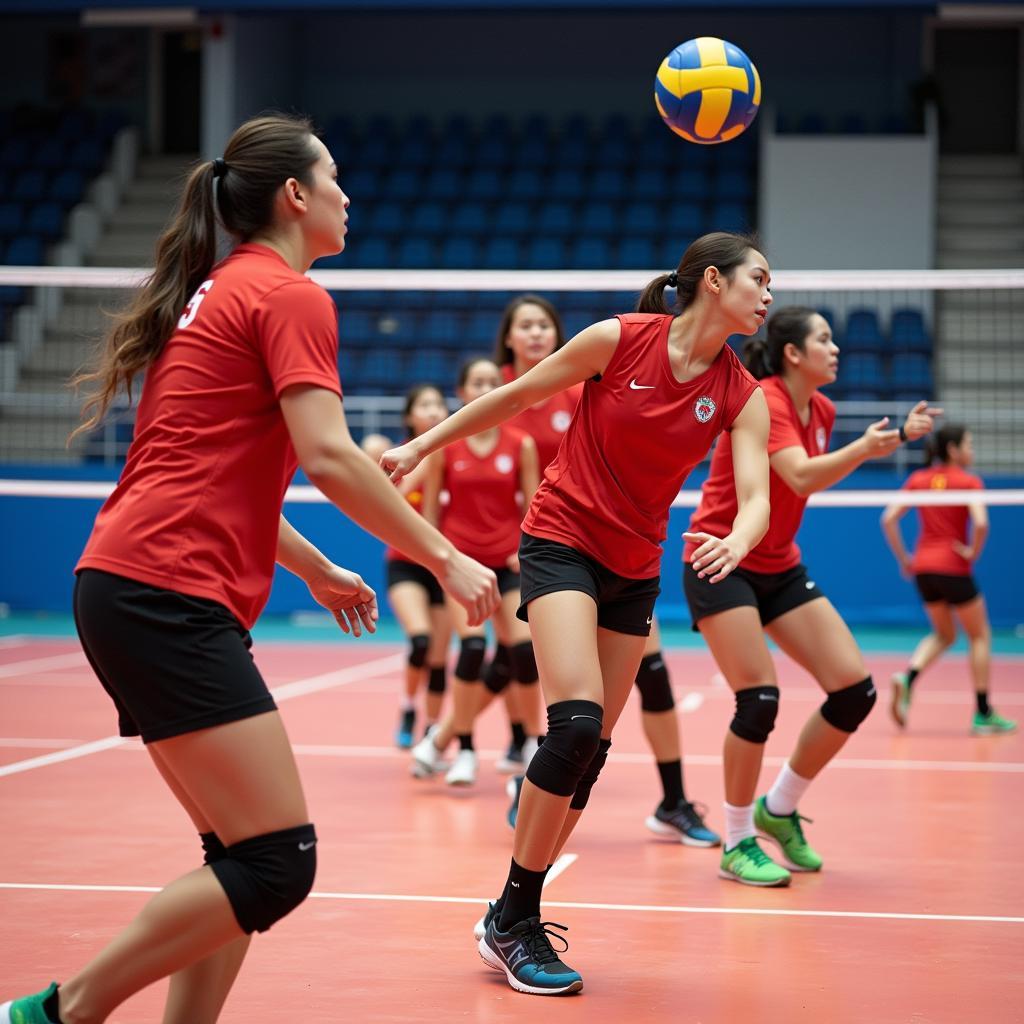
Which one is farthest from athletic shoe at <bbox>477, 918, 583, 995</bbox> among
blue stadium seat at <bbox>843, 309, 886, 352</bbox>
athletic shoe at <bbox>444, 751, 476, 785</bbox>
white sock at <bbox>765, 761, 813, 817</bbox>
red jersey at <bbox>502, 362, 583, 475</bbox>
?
blue stadium seat at <bbox>843, 309, 886, 352</bbox>

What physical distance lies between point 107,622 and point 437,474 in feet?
14.7

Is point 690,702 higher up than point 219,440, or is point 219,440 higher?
point 219,440

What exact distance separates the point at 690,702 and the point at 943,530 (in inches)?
77.0

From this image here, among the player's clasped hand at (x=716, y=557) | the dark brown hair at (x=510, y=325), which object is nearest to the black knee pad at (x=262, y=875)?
the player's clasped hand at (x=716, y=557)

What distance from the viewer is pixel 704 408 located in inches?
158

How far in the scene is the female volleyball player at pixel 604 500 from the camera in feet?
12.4

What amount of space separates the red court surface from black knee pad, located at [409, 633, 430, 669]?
0.51 meters

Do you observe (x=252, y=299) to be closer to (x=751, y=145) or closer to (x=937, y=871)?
(x=937, y=871)

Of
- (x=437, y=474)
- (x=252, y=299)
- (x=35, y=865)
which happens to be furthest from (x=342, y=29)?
(x=252, y=299)

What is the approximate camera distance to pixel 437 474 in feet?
23.1

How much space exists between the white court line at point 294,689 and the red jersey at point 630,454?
13.2 ft

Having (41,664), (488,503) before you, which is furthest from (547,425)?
(41,664)

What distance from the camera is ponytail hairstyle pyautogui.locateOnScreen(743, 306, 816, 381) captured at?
514 centimetres

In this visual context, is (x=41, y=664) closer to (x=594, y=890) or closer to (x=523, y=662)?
(x=523, y=662)
